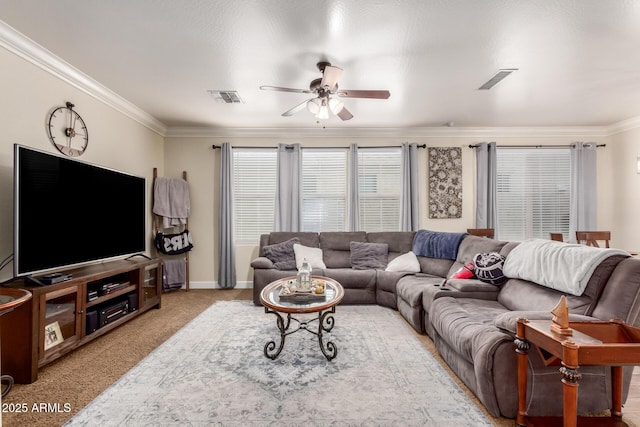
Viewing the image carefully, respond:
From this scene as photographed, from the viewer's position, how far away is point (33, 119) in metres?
2.67

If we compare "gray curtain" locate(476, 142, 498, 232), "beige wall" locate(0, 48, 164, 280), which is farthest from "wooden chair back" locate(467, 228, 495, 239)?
"beige wall" locate(0, 48, 164, 280)

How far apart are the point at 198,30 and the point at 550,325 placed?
3.08 meters

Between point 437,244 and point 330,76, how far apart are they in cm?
265

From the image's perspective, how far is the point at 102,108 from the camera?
355cm

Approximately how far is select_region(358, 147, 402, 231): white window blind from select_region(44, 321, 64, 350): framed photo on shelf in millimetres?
3958

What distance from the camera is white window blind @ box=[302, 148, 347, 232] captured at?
5090 mm

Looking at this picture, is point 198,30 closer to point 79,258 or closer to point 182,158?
point 79,258

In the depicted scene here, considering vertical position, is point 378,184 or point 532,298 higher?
point 378,184

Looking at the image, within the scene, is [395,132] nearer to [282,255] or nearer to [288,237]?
[288,237]

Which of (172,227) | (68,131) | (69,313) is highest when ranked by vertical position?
(68,131)

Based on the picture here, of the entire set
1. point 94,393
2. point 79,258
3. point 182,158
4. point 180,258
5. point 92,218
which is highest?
point 182,158

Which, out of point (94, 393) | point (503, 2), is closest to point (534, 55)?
point (503, 2)

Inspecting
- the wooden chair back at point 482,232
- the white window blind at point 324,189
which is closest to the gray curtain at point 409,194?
the wooden chair back at point 482,232

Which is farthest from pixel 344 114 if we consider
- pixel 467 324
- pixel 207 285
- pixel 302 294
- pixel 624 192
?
pixel 624 192
